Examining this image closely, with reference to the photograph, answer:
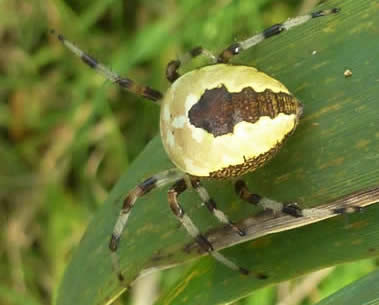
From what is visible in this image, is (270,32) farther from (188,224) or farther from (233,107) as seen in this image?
(188,224)

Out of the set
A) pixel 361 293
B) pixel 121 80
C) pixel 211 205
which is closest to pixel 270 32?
pixel 211 205

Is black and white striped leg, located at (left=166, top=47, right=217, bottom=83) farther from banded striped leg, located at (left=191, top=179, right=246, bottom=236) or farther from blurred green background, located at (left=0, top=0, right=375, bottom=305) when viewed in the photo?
blurred green background, located at (left=0, top=0, right=375, bottom=305)

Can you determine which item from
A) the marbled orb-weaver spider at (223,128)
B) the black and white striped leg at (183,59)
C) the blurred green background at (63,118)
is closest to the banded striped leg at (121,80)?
the black and white striped leg at (183,59)

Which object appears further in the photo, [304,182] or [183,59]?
[183,59]

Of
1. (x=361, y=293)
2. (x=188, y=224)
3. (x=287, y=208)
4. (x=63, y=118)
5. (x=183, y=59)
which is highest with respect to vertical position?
(x=63, y=118)

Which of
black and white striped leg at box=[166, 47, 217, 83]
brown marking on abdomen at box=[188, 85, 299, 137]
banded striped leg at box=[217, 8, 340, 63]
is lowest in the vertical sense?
brown marking on abdomen at box=[188, 85, 299, 137]

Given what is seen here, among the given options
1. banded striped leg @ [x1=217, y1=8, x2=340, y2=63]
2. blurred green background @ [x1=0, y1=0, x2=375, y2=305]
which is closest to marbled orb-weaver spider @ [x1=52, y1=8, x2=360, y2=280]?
banded striped leg @ [x1=217, y1=8, x2=340, y2=63]

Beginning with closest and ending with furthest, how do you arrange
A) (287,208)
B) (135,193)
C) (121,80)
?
(287,208) → (135,193) → (121,80)
